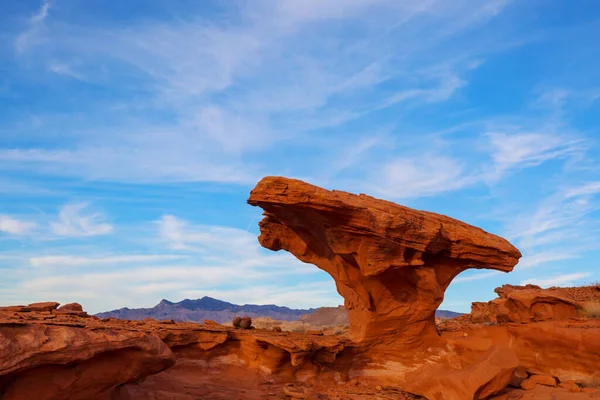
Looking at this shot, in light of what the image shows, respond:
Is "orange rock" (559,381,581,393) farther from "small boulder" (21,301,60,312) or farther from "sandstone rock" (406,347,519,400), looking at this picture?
"small boulder" (21,301,60,312)

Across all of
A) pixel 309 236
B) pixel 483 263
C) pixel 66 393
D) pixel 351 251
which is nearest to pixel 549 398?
pixel 483 263

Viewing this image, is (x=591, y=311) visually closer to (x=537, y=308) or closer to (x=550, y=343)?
(x=537, y=308)

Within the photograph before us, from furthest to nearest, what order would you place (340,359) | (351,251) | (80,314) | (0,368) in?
(340,359), (351,251), (80,314), (0,368)

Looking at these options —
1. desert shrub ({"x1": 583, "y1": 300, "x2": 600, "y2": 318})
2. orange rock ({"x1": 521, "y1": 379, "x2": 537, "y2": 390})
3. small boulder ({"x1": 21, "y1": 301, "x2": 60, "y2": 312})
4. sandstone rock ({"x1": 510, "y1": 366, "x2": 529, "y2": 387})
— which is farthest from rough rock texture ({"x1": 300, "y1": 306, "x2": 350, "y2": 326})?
small boulder ({"x1": 21, "y1": 301, "x2": 60, "y2": 312})

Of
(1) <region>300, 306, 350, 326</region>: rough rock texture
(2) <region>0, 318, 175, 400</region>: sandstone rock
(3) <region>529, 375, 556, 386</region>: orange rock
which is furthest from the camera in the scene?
(1) <region>300, 306, 350, 326</region>: rough rock texture

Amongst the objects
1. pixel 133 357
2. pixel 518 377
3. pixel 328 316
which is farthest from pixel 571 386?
pixel 328 316

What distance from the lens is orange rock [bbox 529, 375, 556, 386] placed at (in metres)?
12.6

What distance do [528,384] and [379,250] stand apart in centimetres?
500

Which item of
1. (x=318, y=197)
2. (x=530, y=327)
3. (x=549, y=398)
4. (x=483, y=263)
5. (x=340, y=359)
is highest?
(x=318, y=197)

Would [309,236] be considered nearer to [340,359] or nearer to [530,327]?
[340,359]

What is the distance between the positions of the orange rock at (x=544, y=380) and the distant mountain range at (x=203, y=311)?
6273 centimetres

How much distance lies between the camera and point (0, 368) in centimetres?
642

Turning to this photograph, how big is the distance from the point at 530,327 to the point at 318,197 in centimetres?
759

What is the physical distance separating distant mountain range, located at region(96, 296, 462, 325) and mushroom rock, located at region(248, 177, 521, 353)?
61047 millimetres
